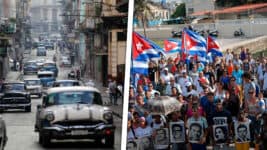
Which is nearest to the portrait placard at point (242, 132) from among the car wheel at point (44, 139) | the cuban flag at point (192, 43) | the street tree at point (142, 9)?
the cuban flag at point (192, 43)

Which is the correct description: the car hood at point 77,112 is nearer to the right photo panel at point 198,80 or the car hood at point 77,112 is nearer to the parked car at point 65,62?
the parked car at point 65,62

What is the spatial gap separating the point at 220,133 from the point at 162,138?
495 mm

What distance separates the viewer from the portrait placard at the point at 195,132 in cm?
440

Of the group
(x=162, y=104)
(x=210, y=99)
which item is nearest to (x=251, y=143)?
(x=210, y=99)

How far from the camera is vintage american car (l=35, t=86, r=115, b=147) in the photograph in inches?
103

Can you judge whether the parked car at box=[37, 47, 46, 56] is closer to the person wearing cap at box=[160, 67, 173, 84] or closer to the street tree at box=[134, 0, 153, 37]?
the street tree at box=[134, 0, 153, 37]

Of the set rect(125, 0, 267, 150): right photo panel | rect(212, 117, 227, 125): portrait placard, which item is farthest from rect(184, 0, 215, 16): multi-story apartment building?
rect(212, 117, 227, 125): portrait placard

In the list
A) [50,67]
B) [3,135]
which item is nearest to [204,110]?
[50,67]

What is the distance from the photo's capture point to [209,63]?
195 inches

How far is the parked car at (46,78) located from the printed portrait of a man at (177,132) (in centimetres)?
191

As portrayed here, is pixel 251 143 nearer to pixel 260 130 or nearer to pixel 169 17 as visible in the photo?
pixel 260 130

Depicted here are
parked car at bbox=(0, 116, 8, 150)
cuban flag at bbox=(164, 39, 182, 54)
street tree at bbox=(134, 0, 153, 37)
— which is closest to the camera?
parked car at bbox=(0, 116, 8, 150)

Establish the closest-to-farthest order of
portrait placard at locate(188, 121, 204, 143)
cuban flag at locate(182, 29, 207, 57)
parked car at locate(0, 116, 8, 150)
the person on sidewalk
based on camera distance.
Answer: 1. parked car at locate(0, 116, 8, 150)
2. the person on sidewalk
3. portrait placard at locate(188, 121, 204, 143)
4. cuban flag at locate(182, 29, 207, 57)

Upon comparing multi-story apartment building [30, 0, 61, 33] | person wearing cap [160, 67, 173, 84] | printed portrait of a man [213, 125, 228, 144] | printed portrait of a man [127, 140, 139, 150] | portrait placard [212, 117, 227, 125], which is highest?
multi-story apartment building [30, 0, 61, 33]
